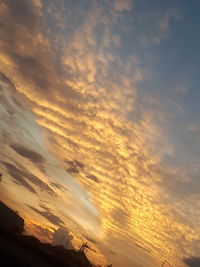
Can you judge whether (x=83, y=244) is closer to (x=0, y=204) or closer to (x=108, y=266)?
(x=108, y=266)

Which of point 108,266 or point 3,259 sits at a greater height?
point 108,266

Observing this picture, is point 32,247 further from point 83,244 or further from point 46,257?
point 83,244

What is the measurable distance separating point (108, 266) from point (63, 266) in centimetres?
8712

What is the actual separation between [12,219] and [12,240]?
8355cm

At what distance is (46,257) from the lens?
2038 cm

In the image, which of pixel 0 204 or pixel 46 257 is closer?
pixel 46 257

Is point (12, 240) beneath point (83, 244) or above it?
beneath

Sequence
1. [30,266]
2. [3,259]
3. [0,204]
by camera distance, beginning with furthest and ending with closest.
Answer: [0,204] → [30,266] → [3,259]

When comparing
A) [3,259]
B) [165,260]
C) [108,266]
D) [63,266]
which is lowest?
[3,259]

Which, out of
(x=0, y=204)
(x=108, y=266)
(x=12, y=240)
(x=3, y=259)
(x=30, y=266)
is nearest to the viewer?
(x=3, y=259)

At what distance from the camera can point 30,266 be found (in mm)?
15203

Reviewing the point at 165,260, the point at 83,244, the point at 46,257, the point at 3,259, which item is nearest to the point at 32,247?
the point at 46,257

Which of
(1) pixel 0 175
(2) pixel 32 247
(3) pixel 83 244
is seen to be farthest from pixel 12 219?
(2) pixel 32 247

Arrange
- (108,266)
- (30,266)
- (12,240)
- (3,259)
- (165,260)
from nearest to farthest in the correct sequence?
1. (3,259)
2. (30,266)
3. (12,240)
4. (108,266)
5. (165,260)
